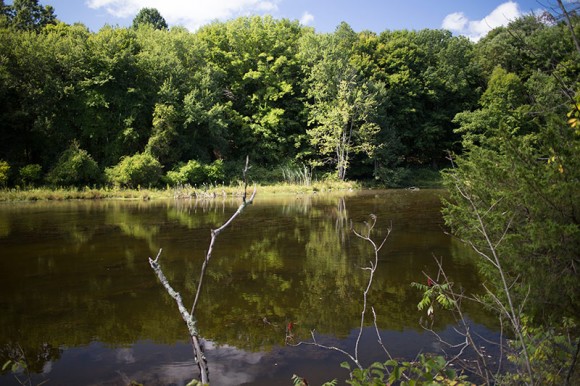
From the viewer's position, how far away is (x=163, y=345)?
4594 mm

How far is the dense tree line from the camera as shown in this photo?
90.5 ft

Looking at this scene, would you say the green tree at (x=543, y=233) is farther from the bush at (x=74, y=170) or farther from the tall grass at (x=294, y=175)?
the tall grass at (x=294, y=175)

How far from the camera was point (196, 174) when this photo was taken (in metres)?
29.6

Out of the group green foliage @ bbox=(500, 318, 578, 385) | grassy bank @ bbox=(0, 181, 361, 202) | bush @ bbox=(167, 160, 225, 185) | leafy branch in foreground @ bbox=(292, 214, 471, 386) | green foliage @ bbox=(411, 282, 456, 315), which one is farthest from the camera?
bush @ bbox=(167, 160, 225, 185)

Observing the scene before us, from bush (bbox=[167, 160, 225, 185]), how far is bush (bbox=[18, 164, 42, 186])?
7529 mm

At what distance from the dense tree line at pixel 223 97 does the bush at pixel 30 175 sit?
0.08 m

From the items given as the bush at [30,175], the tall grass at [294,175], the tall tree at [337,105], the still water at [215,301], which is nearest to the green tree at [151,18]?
the tall tree at [337,105]

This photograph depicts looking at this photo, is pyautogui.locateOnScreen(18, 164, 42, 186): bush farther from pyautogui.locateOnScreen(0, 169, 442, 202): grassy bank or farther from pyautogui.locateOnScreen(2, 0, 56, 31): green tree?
pyautogui.locateOnScreen(2, 0, 56, 31): green tree

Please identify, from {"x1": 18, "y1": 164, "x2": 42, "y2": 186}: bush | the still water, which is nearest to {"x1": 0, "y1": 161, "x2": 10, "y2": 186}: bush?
{"x1": 18, "y1": 164, "x2": 42, "y2": 186}: bush

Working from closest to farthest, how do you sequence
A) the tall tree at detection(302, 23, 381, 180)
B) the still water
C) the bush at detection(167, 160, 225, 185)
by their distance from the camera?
the still water, the bush at detection(167, 160, 225, 185), the tall tree at detection(302, 23, 381, 180)

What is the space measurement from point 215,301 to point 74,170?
22688 mm

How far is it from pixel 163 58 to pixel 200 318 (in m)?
30.7

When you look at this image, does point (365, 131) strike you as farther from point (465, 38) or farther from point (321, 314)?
point (321, 314)

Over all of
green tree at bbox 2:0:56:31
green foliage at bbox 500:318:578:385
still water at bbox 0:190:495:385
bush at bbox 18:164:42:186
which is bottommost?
still water at bbox 0:190:495:385
